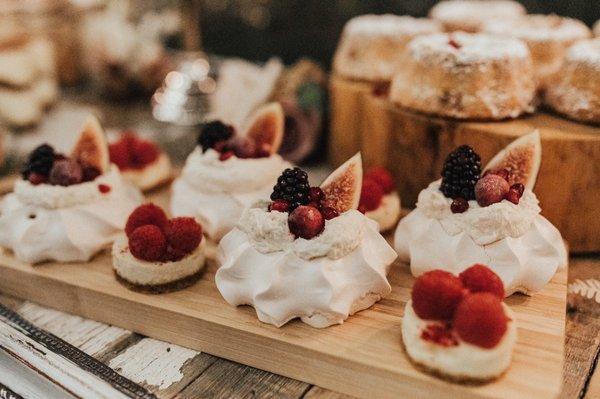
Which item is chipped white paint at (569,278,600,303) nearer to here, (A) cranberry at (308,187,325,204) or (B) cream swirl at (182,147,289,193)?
(A) cranberry at (308,187,325,204)

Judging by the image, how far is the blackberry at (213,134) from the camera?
2.61 metres

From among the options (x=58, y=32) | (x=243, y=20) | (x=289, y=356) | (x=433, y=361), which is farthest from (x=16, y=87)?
(x=433, y=361)

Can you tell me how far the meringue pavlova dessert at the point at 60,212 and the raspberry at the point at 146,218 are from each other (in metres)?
0.28

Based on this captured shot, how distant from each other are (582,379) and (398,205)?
1.05 metres

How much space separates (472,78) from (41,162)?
1.80m

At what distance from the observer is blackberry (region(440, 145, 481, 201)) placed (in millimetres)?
2127

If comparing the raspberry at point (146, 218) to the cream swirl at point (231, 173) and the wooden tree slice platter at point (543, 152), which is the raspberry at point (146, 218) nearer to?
the cream swirl at point (231, 173)

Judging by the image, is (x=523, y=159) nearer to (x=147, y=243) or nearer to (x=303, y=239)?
(x=303, y=239)

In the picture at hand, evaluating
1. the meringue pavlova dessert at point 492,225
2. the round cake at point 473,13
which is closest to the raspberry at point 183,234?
the meringue pavlova dessert at point 492,225

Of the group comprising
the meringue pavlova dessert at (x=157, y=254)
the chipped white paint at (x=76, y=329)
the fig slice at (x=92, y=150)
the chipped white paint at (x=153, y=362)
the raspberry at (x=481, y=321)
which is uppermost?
the fig slice at (x=92, y=150)

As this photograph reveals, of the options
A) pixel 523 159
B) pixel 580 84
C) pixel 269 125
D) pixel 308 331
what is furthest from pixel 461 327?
pixel 269 125

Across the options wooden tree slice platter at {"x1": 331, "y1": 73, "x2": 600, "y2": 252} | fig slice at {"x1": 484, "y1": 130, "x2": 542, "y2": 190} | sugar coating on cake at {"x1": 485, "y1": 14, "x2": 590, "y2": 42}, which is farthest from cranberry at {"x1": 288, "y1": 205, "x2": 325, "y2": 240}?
sugar coating on cake at {"x1": 485, "y1": 14, "x2": 590, "y2": 42}

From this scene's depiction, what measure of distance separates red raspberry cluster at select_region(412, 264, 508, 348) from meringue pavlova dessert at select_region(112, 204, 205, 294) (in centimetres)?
87

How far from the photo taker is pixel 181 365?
6.66ft
